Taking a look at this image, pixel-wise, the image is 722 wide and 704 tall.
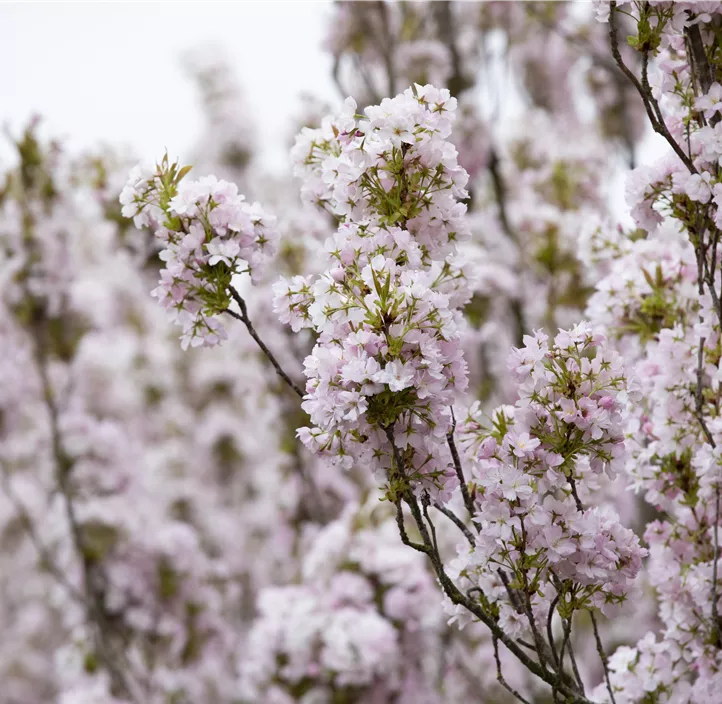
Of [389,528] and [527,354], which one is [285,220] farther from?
[527,354]

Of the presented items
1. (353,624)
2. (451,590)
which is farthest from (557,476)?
(353,624)

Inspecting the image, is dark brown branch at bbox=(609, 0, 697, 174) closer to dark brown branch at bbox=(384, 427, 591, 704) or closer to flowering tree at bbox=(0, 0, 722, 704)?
flowering tree at bbox=(0, 0, 722, 704)

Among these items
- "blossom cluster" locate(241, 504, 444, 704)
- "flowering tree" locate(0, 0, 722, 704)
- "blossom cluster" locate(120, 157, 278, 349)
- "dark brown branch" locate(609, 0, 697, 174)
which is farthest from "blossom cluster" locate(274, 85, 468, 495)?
"blossom cluster" locate(241, 504, 444, 704)

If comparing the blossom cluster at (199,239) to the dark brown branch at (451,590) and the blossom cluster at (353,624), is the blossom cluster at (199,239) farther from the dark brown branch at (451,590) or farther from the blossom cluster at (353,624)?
the blossom cluster at (353,624)

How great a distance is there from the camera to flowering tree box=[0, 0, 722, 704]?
1.20 m

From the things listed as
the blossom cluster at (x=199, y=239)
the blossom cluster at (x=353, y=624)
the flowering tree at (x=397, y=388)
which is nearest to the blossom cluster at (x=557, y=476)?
the flowering tree at (x=397, y=388)

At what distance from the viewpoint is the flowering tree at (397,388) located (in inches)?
47.2

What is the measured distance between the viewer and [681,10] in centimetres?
120

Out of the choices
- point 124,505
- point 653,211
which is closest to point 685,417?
point 653,211

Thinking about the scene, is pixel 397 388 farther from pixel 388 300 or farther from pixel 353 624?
pixel 353 624

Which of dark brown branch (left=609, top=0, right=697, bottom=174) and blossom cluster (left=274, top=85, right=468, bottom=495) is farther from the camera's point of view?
dark brown branch (left=609, top=0, right=697, bottom=174)

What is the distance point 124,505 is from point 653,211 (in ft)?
9.94

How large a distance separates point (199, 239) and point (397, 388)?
0.44 meters

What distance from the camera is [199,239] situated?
51.6 inches
